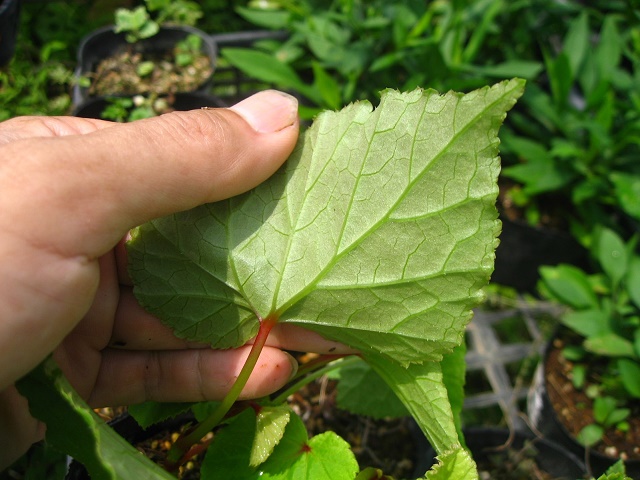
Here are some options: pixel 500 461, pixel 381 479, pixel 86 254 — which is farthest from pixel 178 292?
pixel 500 461

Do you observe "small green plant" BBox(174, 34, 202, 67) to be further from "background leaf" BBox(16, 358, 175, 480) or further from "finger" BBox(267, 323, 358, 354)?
"background leaf" BBox(16, 358, 175, 480)

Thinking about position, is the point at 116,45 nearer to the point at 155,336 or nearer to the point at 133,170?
the point at 155,336

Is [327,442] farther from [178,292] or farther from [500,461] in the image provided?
[500,461]

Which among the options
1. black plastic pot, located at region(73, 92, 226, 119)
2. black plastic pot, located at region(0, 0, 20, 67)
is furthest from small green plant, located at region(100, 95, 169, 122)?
black plastic pot, located at region(0, 0, 20, 67)

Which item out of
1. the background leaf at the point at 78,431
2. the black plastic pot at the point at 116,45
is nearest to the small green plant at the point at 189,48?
the black plastic pot at the point at 116,45

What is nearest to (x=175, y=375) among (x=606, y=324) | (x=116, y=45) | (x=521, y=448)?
(x=521, y=448)
